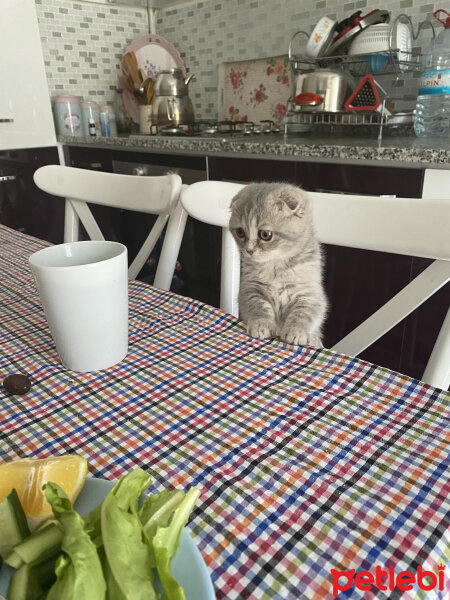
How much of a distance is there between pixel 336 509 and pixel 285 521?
0.04 m

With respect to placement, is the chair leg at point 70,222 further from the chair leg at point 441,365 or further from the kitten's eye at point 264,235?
the chair leg at point 441,365

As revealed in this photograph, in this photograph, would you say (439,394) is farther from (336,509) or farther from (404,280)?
(404,280)

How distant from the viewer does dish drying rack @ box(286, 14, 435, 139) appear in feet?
5.30

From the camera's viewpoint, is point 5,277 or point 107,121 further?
point 107,121

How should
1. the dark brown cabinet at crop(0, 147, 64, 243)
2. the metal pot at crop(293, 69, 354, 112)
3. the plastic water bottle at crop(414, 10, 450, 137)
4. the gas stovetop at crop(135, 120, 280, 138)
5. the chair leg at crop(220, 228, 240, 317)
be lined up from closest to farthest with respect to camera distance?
the chair leg at crop(220, 228, 240, 317), the plastic water bottle at crop(414, 10, 450, 137), the metal pot at crop(293, 69, 354, 112), the gas stovetop at crop(135, 120, 280, 138), the dark brown cabinet at crop(0, 147, 64, 243)

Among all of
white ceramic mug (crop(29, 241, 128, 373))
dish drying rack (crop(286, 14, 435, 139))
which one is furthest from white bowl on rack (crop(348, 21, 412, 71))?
white ceramic mug (crop(29, 241, 128, 373))

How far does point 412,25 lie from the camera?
171cm

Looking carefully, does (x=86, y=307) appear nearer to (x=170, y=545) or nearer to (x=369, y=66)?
(x=170, y=545)

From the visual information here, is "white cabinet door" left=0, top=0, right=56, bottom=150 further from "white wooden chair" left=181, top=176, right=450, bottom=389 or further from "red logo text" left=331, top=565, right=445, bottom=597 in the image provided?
"red logo text" left=331, top=565, right=445, bottom=597

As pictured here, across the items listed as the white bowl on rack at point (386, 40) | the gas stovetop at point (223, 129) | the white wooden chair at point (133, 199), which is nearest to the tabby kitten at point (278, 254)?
the white wooden chair at point (133, 199)

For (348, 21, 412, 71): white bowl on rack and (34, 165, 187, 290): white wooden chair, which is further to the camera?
(348, 21, 412, 71): white bowl on rack

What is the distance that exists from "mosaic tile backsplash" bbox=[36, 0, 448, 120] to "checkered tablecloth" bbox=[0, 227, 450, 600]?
203 cm

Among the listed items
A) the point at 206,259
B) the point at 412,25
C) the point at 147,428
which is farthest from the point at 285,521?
the point at 412,25

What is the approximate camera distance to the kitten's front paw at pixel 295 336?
1.89 ft
